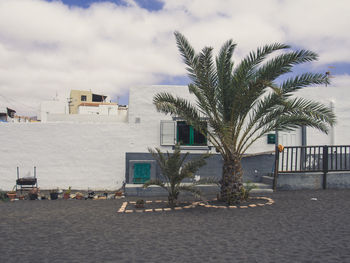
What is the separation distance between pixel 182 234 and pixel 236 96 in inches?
176

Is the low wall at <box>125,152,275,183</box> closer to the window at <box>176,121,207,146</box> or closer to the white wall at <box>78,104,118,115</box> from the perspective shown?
the window at <box>176,121,207,146</box>

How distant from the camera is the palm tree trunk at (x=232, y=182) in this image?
31.7ft

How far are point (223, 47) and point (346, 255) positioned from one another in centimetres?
686

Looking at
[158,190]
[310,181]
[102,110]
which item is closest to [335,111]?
[310,181]

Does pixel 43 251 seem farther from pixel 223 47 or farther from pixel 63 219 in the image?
pixel 223 47

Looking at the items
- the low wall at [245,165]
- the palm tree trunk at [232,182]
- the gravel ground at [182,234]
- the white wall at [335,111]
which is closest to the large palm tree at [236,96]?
the palm tree trunk at [232,182]

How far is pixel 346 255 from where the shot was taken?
497cm

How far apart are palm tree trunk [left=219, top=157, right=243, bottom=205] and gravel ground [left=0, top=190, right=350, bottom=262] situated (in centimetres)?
92

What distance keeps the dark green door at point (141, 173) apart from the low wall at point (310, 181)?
5.14m

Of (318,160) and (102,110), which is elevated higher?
(102,110)

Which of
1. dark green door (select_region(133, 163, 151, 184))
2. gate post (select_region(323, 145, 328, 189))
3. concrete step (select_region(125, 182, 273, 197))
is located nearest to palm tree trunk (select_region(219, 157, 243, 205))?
concrete step (select_region(125, 182, 273, 197))

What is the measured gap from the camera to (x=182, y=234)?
6.43 metres

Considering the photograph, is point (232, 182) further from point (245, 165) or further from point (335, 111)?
point (335, 111)

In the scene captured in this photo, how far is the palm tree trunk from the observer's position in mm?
9677
